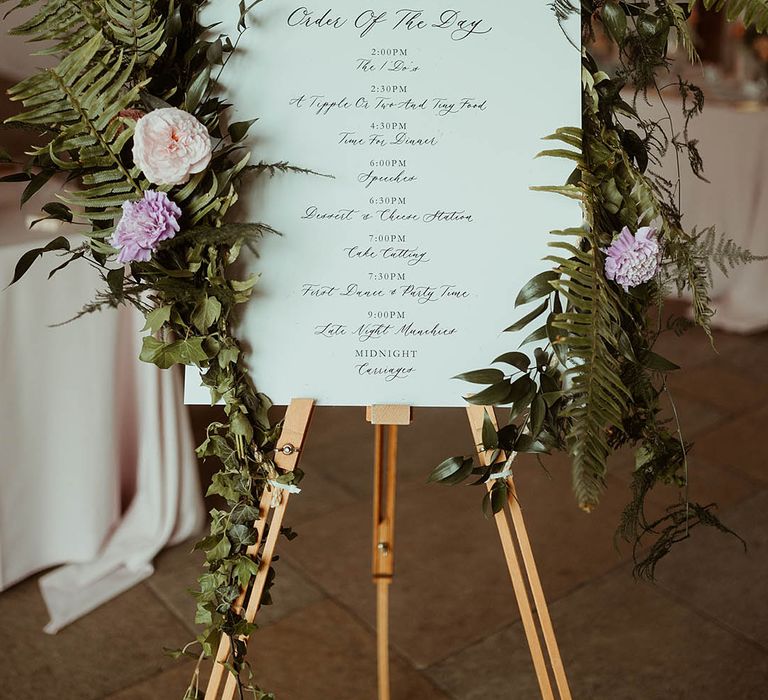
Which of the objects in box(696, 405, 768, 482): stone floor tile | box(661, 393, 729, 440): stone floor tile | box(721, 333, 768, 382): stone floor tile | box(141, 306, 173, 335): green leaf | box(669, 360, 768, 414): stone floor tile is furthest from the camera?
box(721, 333, 768, 382): stone floor tile

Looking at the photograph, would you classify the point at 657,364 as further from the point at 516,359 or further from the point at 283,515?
the point at 283,515

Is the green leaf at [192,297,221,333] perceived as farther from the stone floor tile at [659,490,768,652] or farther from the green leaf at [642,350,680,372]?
the stone floor tile at [659,490,768,652]

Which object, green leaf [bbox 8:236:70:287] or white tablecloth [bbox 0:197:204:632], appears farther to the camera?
white tablecloth [bbox 0:197:204:632]

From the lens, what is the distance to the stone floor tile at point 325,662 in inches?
67.9

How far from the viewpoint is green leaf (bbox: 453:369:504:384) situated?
1151mm

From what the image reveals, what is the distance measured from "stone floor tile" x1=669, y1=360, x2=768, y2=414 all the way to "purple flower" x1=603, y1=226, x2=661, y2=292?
2.05 meters

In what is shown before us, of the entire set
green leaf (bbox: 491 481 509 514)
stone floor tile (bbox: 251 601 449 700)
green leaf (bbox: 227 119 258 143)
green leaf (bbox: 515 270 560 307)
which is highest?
green leaf (bbox: 227 119 258 143)

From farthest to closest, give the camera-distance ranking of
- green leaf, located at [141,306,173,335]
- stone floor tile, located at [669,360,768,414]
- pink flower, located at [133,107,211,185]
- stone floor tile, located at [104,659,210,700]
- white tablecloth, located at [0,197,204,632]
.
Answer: stone floor tile, located at [669,360,768,414] < white tablecloth, located at [0,197,204,632] < stone floor tile, located at [104,659,210,700] < green leaf, located at [141,306,173,335] < pink flower, located at [133,107,211,185]

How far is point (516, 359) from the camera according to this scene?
1166 millimetres

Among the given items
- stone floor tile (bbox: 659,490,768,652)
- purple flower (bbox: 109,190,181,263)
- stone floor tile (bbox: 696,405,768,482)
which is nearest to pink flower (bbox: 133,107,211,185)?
purple flower (bbox: 109,190,181,263)

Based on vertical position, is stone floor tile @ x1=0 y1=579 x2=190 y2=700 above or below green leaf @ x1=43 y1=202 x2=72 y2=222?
below

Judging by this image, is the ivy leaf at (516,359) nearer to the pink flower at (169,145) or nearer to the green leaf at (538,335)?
the green leaf at (538,335)

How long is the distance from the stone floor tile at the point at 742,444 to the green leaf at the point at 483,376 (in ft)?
5.54

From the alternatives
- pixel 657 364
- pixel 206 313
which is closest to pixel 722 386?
→ pixel 657 364
